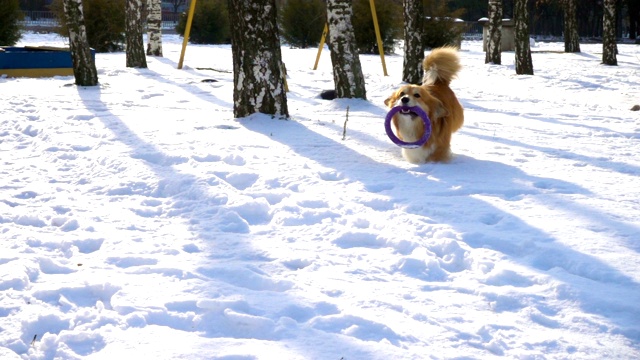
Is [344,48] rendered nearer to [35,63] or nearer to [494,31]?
[35,63]

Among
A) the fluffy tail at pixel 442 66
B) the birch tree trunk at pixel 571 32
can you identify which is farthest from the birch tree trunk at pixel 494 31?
the fluffy tail at pixel 442 66

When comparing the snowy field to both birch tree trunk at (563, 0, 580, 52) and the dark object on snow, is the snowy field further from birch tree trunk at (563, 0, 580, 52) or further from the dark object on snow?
birch tree trunk at (563, 0, 580, 52)

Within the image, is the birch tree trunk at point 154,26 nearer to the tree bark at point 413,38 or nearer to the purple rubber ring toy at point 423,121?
the tree bark at point 413,38

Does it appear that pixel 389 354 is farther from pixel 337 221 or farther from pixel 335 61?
pixel 335 61

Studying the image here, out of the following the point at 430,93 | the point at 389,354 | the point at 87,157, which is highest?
the point at 430,93

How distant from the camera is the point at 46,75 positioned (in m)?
13.7

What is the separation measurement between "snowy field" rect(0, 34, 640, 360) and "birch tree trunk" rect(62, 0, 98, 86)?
10.7 feet

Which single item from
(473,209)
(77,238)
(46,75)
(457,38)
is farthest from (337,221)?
(457,38)

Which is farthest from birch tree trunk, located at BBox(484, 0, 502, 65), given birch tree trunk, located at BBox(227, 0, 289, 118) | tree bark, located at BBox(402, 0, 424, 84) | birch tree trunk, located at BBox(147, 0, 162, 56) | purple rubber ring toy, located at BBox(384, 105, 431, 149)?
purple rubber ring toy, located at BBox(384, 105, 431, 149)

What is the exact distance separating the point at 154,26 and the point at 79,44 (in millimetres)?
7614

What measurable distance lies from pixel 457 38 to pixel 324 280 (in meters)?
21.6

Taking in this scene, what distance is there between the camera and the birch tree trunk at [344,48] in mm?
9680

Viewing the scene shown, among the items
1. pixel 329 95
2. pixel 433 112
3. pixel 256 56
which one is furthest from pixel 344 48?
pixel 433 112

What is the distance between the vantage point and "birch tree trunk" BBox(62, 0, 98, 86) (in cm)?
1094
